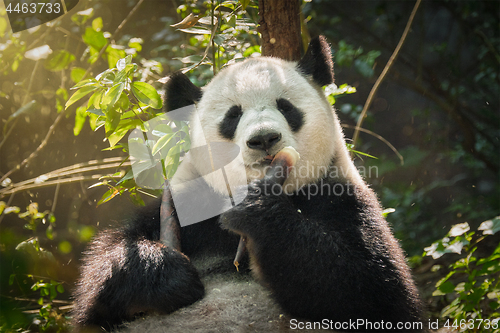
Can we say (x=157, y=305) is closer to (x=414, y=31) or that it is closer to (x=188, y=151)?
(x=188, y=151)

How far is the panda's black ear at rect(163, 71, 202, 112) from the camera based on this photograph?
3.24m

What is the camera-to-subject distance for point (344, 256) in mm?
2576

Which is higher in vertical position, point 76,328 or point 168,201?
point 168,201

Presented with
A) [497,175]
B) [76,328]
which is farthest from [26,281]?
[497,175]

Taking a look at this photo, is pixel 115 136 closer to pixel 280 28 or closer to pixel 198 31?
pixel 198 31

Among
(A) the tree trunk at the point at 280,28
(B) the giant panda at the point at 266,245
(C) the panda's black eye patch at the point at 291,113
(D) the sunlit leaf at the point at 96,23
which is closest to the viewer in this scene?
(B) the giant panda at the point at 266,245

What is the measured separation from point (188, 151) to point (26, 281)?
2655 millimetres

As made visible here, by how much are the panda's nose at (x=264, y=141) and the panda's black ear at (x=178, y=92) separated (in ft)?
3.00

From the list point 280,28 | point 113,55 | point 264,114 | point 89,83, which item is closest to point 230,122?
point 264,114

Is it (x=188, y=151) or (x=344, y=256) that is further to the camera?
(x=188, y=151)

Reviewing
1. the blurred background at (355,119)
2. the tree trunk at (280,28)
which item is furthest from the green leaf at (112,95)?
the blurred background at (355,119)

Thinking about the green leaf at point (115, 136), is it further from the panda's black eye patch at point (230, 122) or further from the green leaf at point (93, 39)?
the green leaf at point (93, 39)

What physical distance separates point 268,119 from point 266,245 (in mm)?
837

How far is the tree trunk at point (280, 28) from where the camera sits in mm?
3717
